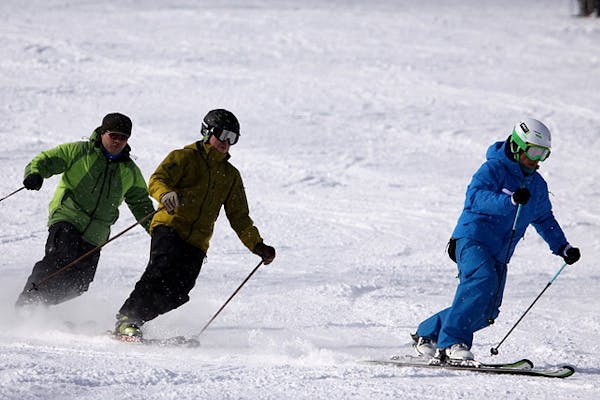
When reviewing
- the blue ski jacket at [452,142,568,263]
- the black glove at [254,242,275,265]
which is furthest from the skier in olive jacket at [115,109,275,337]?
the blue ski jacket at [452,142,568,263]

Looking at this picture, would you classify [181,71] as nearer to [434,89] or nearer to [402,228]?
[434,89]

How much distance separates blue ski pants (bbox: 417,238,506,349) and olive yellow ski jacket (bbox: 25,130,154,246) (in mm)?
2361

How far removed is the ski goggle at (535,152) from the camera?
18.6ft

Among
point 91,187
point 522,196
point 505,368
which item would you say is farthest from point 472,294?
point 91,187

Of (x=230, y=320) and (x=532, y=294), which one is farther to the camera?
(x=532, y=294)

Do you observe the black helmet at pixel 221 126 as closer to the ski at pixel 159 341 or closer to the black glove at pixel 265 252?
the black glove at pixel 265 252

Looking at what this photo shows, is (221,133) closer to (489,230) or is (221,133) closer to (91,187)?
(91,187)

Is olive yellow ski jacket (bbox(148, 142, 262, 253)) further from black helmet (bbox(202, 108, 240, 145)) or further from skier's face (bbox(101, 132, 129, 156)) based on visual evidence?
skier's face (bbox(101, 132, 129, 156))

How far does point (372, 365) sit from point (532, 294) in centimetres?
386

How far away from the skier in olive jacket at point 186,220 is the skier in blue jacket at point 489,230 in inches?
54.4

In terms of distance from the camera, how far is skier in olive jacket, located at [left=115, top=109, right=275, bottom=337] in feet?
19.8

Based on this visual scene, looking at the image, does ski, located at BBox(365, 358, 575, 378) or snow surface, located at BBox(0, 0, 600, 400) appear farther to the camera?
ski, located at BBox(365, 358, 575, 378)

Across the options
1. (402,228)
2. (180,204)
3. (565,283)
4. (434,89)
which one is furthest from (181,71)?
(180,204)

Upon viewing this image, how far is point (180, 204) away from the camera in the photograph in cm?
574
